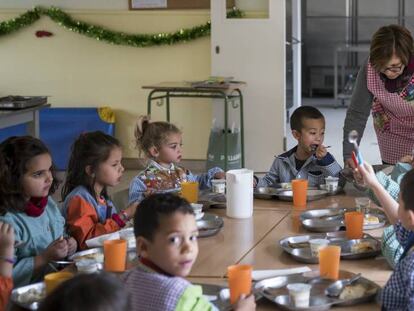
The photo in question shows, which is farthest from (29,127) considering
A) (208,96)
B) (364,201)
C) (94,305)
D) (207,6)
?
(94,305)

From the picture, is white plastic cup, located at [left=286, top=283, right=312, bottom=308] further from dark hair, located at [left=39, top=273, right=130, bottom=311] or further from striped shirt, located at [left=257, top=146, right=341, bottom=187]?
striped shirt, located at [left=257, top=146, right=341, bottom=187]

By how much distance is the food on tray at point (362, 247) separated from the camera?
2656 mm

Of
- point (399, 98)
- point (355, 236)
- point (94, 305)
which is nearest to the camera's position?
point (94, 305)

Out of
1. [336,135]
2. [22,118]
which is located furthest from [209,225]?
[336,135]

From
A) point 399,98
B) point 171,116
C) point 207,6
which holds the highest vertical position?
point 207,6

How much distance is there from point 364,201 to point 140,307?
1426 millimetres

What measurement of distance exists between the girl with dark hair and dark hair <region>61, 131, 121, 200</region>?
0.34m

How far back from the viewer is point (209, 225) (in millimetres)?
3115

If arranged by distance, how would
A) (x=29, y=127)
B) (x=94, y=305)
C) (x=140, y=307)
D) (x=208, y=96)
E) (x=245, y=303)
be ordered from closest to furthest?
1. (x=94, y=305)
2. (x=140, y=307)
3. (x=245, y=303)
4. (x=29, y=127)
5. (x=208, y=96)

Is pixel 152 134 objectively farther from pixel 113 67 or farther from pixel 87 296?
pixel 113 67

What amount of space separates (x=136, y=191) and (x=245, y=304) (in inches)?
67.5

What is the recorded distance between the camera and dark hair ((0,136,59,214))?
2.91 meters

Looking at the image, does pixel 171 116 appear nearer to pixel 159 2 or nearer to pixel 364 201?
pixel 159 2

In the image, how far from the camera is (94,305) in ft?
4.44
